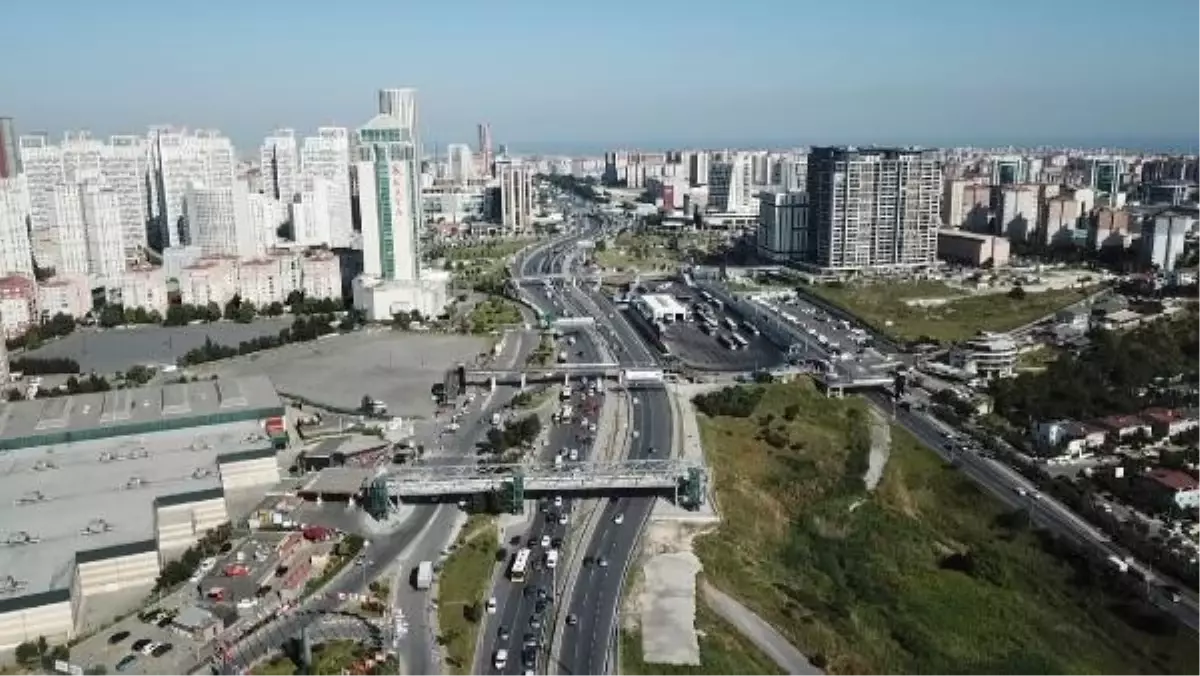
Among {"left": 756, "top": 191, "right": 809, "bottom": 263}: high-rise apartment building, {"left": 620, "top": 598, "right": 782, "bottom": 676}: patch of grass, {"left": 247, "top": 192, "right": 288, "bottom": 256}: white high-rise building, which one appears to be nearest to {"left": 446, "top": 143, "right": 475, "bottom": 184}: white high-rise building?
{"left": 247, "top": 192, "right": 288, "bottom": 256}: white high-rise building

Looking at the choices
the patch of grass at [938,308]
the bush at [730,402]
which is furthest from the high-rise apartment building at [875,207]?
the bush at [730,402]

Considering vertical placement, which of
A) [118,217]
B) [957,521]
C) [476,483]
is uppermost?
[118,217]

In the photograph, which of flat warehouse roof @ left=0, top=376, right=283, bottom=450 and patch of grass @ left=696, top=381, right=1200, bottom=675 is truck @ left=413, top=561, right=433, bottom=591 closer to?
patch of grass @ left=696, top=381, right=1200, bottom=675

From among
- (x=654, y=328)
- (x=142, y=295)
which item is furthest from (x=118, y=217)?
(x=654, y=328)

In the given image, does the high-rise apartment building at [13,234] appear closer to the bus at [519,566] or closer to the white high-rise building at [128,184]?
the white high-rise building at [128,184]

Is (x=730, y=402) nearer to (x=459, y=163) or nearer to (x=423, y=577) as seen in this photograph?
(x=423, y=577)

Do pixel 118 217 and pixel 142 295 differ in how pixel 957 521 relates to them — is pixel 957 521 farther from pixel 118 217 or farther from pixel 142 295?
pixel 118 217
